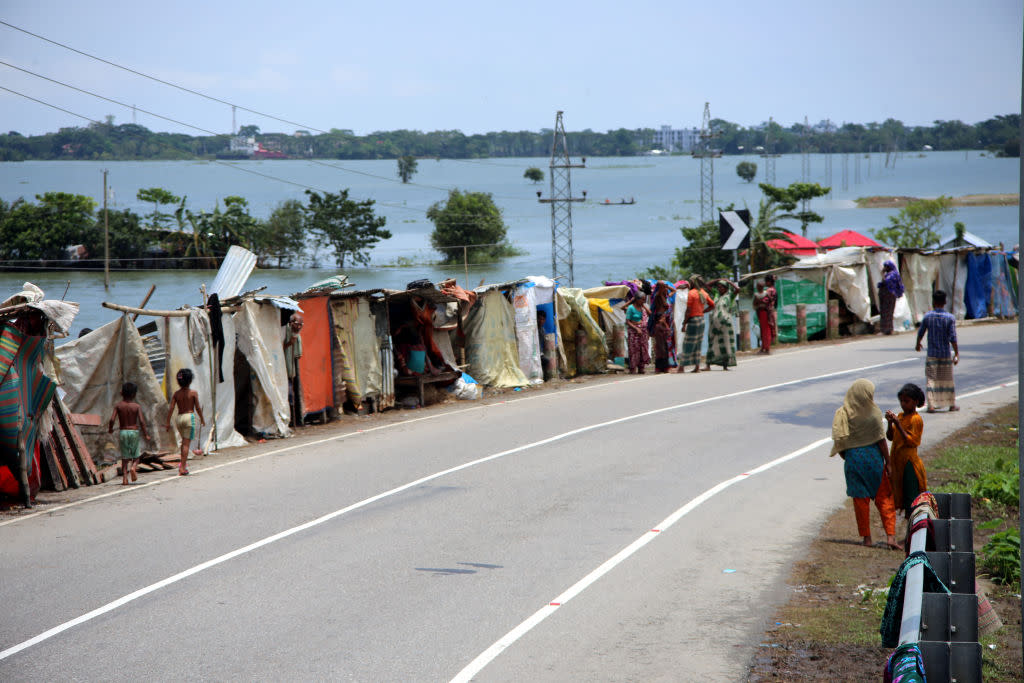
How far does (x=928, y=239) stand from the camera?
54906 millimetres

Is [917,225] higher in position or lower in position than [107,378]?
higher

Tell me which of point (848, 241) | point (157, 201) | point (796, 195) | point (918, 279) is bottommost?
point (918, 279)

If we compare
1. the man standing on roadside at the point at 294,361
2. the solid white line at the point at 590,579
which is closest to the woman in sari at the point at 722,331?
the solid white line at the point at 590,579

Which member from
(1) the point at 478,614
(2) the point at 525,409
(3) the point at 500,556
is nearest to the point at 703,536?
(3) the point at 500,556

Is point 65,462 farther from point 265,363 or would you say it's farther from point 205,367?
point 265,363

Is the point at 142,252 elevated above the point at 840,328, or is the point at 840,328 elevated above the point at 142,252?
the point at 142,252

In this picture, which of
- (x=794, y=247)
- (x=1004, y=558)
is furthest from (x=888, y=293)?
(x=1004, y=558)

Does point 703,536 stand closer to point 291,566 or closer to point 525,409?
point 291,566

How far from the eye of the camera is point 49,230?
2797 centimetres

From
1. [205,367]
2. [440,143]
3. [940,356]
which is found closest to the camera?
[205,367]

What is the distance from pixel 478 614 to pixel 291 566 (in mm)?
2082

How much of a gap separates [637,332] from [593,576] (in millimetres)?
14222

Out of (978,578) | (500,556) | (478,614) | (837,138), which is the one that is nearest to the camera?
(478,614)

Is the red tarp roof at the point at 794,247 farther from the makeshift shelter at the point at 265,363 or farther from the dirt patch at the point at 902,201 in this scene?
the dirt patch at the point at 902,201
